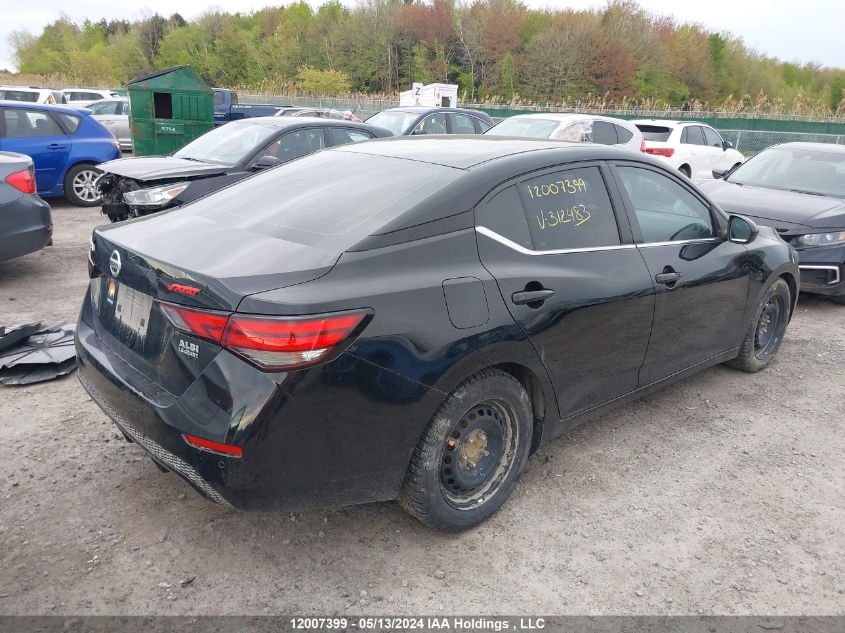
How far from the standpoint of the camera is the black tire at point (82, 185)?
34.7 ft

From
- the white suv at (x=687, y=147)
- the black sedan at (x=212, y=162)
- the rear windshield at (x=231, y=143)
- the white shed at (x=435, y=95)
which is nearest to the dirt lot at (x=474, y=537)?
the black sedan at (x=212, y=162)

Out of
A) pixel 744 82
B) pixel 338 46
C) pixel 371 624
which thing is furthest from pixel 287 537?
pixel 744 82

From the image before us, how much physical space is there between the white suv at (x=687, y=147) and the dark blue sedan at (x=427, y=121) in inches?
145

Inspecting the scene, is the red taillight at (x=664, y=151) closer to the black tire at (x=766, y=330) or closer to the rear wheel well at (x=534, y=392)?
the black tire at (x=766, y=330)

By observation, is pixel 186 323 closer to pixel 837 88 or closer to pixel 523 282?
pixel 523 282

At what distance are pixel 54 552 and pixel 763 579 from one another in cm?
293

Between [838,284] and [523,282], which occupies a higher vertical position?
[523,282]

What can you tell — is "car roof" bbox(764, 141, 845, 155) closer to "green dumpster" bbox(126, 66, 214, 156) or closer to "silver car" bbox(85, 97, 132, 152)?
"green dumpster" bbox(126, 66, 214, 156)

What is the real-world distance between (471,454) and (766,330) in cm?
322

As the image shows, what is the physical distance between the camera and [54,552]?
8.93ft

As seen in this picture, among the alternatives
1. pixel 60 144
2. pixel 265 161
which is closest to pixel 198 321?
pixel 265 161

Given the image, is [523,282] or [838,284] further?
[838,284]

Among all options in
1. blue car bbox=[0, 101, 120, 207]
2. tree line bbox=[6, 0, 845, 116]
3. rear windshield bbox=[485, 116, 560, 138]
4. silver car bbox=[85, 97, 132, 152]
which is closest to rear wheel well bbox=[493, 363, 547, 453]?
rear windshield bbox=[485, 116, 560, 138]

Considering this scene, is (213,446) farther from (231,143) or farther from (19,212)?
(231,143)
